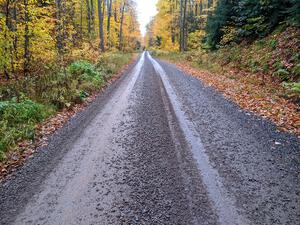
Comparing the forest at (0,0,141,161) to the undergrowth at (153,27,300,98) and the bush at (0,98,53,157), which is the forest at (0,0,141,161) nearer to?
the bush at (0,98,53,157)

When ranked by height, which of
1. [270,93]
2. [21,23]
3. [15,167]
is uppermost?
[21,23]

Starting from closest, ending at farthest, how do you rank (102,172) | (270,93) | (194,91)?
(102,172), (270,93), (194,91)

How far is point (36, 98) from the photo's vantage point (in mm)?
8781

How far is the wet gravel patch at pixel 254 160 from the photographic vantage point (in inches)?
139

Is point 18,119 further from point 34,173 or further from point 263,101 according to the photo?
point 263,101

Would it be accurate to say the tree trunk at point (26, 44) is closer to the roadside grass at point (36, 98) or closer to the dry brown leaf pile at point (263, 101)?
the roadside grass at point (36, 98)

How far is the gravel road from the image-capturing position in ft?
11.4

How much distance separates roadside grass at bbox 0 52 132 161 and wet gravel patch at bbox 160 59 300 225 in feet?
14.2

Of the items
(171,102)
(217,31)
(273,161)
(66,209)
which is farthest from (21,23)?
(217,31)

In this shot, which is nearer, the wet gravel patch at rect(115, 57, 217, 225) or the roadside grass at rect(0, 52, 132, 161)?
the wet gravel patch at rect(115, 57, 217, 225)

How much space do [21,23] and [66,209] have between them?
10.4 meters

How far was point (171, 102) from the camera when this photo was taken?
9.15 metres

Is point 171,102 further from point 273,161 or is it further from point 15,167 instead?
point 15,167

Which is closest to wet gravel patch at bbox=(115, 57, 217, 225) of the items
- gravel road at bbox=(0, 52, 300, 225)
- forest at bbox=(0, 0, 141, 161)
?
gravel road at bbox=(0, 52, 300, 225)
